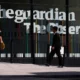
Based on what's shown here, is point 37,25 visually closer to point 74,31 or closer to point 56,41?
point 74,31

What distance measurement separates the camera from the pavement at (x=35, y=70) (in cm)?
1677

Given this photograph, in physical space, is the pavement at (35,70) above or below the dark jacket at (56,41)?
below

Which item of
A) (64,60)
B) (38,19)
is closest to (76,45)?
(64,60)

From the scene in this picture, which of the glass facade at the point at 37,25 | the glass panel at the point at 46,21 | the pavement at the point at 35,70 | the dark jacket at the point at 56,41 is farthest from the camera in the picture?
the glass panel at the point at 46,21

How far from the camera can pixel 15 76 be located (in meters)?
16.4

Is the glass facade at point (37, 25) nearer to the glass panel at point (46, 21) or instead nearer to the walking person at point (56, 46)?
the glass panel at point (46, 21)

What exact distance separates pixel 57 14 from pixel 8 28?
2617mm

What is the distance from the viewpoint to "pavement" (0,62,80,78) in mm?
16766

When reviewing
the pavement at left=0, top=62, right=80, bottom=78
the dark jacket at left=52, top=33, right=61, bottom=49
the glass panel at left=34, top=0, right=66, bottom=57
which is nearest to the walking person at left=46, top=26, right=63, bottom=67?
the dark jacket at left=52, top=33, right=61, bottom=49

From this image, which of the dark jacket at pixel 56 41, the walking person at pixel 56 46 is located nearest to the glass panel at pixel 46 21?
the walking person at pixel 56 46

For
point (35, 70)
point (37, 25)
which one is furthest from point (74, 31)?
point (35, 70)

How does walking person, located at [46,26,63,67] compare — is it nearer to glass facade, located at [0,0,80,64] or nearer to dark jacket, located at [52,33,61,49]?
dark jacket, located at [52,33,61,49]

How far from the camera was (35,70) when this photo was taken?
18.2 metres

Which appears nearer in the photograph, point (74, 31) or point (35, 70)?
point (35, 70)
